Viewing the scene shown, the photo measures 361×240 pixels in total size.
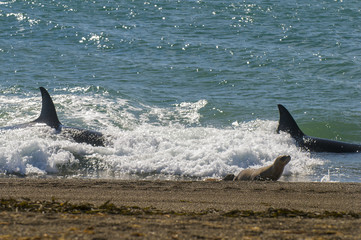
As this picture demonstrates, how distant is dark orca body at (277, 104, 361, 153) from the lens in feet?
40.9

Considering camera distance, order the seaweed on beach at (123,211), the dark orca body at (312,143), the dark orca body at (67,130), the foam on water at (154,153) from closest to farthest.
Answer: the seaweed on beach at (123,211) → the foam on water at (154,153) → the dark orca body at (67,130) → the dark orca body at (312,143)

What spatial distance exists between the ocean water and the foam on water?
28 millimetres

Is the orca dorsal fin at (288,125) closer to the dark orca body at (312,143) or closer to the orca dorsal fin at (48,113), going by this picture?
the dark orca body at (312,143)

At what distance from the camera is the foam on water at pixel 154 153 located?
10453mm

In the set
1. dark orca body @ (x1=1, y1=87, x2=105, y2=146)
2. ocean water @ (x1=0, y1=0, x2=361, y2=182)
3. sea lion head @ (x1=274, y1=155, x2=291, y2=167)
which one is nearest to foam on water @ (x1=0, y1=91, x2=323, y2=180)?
ocean water @ (x1=0, y1=0, x2=361, y2=182)

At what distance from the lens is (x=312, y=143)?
12.7 meters

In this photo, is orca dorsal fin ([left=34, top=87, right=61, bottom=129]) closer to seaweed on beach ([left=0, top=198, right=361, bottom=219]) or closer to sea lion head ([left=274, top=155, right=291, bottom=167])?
sea lion head ([left=274, top=155, right=291, bottom=167])

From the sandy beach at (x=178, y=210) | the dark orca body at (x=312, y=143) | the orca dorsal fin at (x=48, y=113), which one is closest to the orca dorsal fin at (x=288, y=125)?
the dark orca body at (x=312, y=143)

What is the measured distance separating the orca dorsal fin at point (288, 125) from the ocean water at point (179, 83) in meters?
0.19

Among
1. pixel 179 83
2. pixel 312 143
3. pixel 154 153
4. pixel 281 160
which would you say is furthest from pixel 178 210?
pixel 179 83

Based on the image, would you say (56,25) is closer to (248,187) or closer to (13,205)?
(248,187)

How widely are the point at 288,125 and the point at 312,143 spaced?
714mm

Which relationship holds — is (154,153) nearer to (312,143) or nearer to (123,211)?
(312,143)

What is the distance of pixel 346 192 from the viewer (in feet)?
25.8
